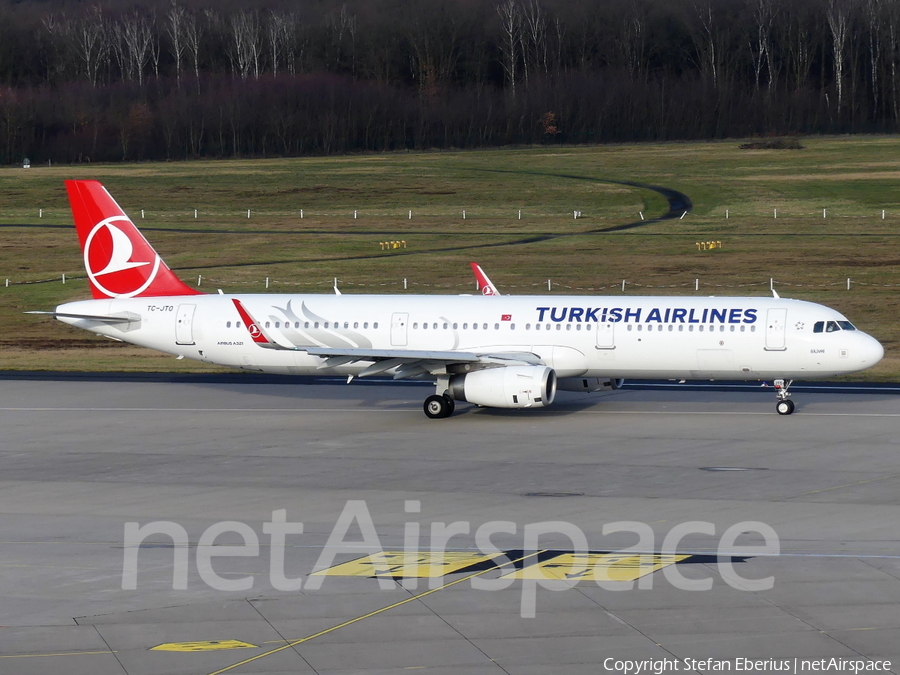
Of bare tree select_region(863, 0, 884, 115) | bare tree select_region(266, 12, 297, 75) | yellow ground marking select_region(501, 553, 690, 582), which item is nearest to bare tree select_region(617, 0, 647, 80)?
bare tree select_region(863, 0, 884, 115)

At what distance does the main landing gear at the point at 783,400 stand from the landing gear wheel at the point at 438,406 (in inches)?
428

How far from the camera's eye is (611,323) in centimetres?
3769

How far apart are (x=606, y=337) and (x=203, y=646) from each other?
23.2 meters

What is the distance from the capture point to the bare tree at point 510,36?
170875 mm

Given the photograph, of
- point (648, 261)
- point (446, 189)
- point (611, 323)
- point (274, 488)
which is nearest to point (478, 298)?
point (611, 323)

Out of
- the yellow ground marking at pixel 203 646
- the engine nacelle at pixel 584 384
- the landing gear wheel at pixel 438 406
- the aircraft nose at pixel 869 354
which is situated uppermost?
the aircraft nose at pixel 869 354

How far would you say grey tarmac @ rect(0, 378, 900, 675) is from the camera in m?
16.5

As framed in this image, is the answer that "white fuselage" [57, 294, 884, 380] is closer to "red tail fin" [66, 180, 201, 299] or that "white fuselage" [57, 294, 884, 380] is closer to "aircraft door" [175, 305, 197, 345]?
"aircraft door" [175, 305, 197, 345]

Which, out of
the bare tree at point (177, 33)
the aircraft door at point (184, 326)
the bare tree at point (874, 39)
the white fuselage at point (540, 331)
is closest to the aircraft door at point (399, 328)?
the white fuselage at point (540, 331)

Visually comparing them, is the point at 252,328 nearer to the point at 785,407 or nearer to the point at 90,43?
the point at 785,407

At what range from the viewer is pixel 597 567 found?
20.5m

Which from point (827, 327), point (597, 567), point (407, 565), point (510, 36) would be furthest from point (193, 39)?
point (597, 567)

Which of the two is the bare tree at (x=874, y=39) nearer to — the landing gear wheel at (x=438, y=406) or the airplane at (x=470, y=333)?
the airplane at (x=470, y=333)

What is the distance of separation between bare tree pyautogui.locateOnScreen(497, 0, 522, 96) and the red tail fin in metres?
132
